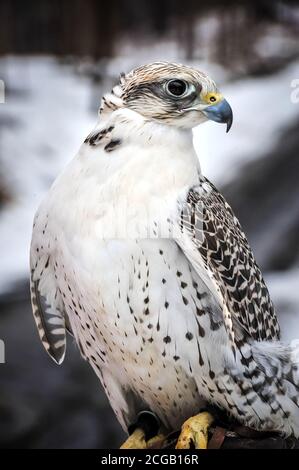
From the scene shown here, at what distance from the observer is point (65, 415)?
1.70m

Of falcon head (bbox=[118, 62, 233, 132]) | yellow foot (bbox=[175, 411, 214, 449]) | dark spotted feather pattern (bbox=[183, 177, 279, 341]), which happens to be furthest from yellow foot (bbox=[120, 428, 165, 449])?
falcon head (bbox=[118, 62, 233, 132])

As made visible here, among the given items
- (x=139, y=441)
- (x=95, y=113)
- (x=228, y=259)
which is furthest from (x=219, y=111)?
(x=139, y=441)

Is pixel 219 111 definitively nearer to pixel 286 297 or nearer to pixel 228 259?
pixel 228 259

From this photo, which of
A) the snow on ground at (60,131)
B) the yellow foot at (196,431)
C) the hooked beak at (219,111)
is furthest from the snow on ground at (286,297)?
the hooked beak at (219,111)

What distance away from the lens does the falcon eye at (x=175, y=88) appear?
1272 mm

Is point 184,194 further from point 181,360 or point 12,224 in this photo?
point 12,224

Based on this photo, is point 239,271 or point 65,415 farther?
point 65,415

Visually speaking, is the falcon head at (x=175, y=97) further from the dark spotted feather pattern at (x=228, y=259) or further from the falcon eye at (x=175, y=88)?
the dark spotted feather pattern at (x=228, y=259)

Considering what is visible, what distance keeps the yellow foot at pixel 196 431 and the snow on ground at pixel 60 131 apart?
1.01ft

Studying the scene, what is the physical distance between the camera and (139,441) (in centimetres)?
150

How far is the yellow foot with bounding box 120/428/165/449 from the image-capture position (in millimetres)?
1497

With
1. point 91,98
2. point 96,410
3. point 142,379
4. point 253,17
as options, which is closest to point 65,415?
point 96,410

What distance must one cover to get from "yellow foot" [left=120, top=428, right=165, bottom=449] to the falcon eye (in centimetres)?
70
